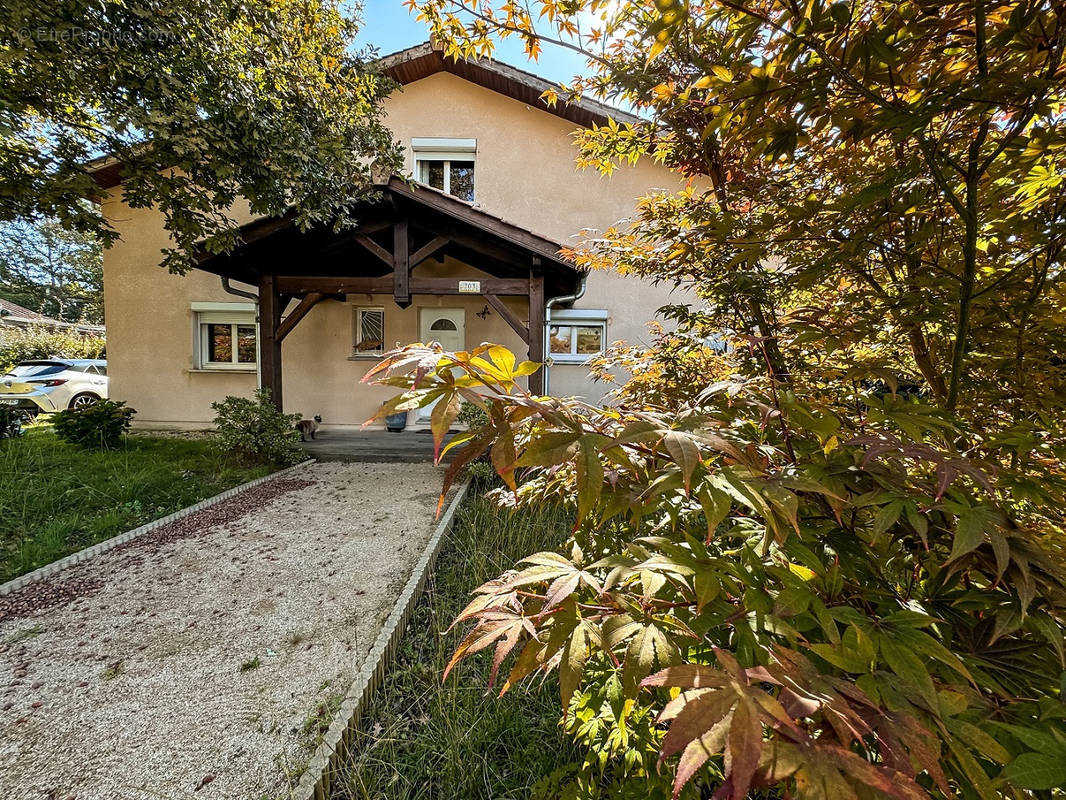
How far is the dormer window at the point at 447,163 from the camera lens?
7.90m

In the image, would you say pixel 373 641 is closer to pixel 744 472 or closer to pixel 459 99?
pixel 744 472

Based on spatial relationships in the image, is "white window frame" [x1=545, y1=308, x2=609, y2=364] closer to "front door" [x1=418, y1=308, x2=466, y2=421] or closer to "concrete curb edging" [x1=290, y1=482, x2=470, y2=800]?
"front door" [x1=418, y1=308, x2=466, y2=421]

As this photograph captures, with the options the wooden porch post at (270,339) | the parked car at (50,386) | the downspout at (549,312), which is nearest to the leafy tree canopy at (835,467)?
the downspout at (549,312)

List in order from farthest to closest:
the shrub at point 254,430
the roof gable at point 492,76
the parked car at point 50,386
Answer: the parked car at point 50,386
the roof gable at point 492,76
the shrub at point 254,430

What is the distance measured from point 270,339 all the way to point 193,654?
431 cm

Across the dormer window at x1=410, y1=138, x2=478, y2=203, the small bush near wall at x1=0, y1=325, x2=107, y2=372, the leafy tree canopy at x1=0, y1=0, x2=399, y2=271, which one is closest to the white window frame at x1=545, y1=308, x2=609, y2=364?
the dormer window at x1=410, y1=138, x2=478, y2=203

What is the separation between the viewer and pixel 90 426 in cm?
592

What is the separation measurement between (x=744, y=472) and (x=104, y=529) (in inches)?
193

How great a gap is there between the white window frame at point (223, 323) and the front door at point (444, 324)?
300cm

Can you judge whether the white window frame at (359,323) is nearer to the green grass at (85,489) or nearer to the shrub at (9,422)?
the green grass at (85,489)

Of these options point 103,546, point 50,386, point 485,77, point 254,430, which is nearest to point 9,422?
point 254,430

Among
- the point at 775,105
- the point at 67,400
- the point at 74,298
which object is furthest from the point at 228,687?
the point at 74,298

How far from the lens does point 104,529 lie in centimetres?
348

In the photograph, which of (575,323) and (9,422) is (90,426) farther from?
(575,323)
